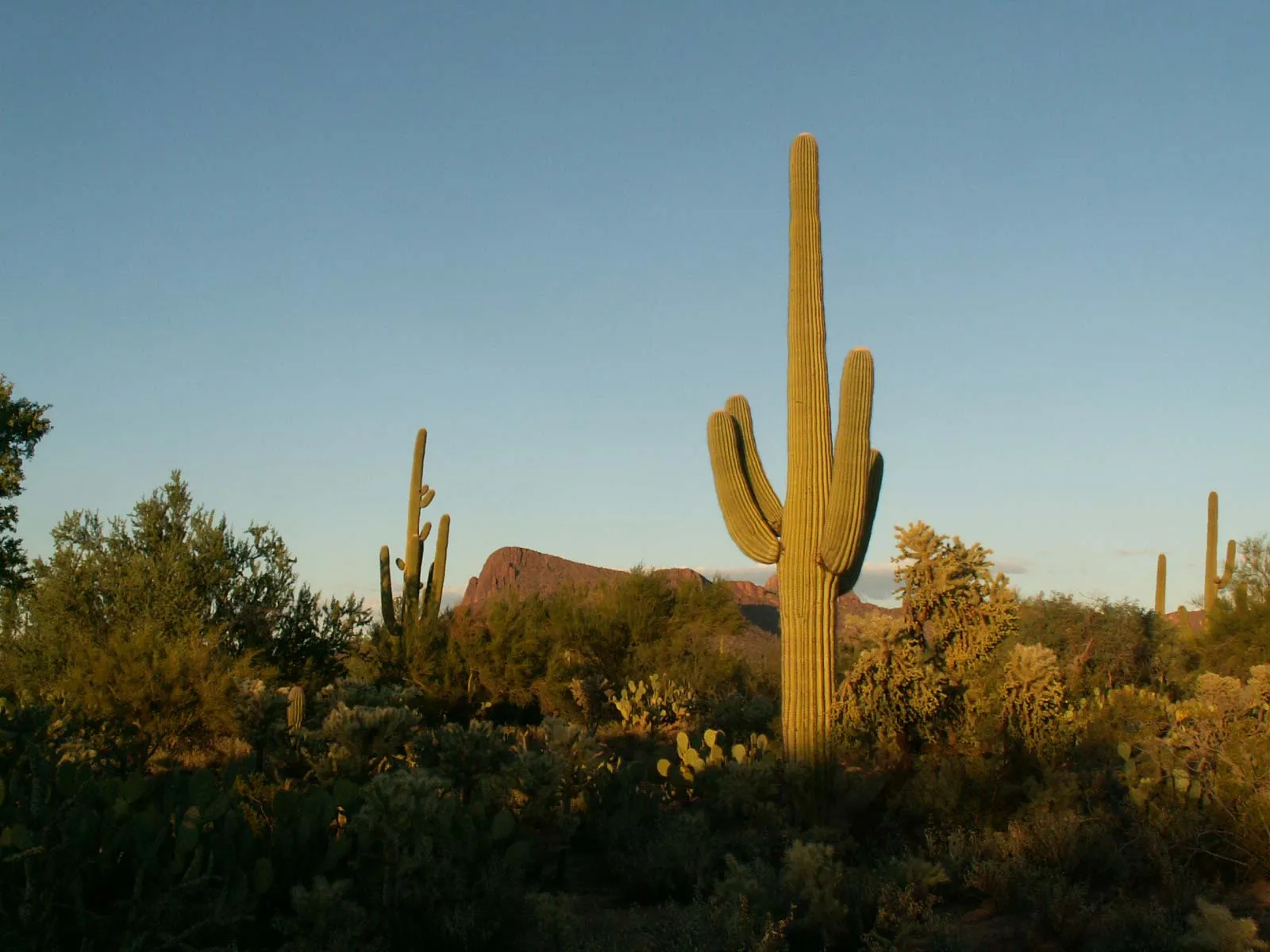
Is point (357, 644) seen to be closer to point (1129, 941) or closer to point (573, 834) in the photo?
point (573, 834)

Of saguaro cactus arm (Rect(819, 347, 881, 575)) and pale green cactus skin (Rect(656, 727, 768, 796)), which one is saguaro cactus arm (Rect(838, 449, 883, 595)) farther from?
pale green cactus skin (Rect(656, 727, 768, 796))

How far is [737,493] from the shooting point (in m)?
11.8

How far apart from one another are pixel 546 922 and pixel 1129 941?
135 inches

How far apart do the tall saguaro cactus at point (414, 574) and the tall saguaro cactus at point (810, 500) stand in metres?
11.4

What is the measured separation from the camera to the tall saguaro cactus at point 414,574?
2180 cm

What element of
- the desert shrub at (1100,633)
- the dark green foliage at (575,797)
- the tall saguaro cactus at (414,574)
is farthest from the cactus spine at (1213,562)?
the tall saguaro cactus at (414,574)

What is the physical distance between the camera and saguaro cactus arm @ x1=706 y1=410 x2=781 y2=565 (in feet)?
37.7

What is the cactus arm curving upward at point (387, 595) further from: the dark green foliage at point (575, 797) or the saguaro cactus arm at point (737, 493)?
the saguaro cactus arm at point (737, 493)

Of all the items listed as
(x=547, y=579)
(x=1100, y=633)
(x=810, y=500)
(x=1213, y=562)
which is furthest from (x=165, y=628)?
(x=547, y=579)

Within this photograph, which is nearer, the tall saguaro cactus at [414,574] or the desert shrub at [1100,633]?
the tall saguaro cactus at [414,574]

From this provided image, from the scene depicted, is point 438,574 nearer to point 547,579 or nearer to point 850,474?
point 850,474

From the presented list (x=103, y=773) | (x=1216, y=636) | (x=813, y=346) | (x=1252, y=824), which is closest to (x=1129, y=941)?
(x=1252, y=824)

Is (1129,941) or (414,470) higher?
(414,470)

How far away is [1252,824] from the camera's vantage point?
8.31 meters
